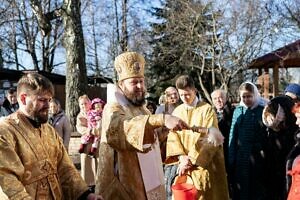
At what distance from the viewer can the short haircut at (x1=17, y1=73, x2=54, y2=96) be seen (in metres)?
2.94

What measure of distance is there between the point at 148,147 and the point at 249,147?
7.97 feet

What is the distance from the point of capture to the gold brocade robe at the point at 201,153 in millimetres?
4930

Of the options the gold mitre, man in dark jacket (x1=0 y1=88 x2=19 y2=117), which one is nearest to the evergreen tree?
man in dark jacket (x1=0 y1=88 x2=19 y2=117)

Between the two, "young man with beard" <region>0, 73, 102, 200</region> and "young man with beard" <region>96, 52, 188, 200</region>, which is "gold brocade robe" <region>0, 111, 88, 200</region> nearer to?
"young man with beard" <region>0, 73, 102, 200</region>

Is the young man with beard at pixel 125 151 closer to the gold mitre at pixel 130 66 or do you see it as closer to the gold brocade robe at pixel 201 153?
the gold mitre at pixel 130 66

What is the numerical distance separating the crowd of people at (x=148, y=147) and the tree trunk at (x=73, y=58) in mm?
5732

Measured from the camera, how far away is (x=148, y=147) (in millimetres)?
3227

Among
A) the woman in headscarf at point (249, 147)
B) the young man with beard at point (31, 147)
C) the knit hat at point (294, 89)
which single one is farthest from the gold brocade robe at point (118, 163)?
the knit hat at point (294, 89)

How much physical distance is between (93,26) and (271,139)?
2479 centimetres

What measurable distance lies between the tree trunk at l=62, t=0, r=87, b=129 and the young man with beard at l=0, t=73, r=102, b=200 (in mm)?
8488

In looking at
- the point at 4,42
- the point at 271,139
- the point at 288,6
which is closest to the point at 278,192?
the point at 271,139

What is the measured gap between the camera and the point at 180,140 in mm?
5102

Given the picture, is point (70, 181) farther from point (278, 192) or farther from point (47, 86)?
point (278, 192)

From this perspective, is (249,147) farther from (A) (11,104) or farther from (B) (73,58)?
(B) (73,58)
